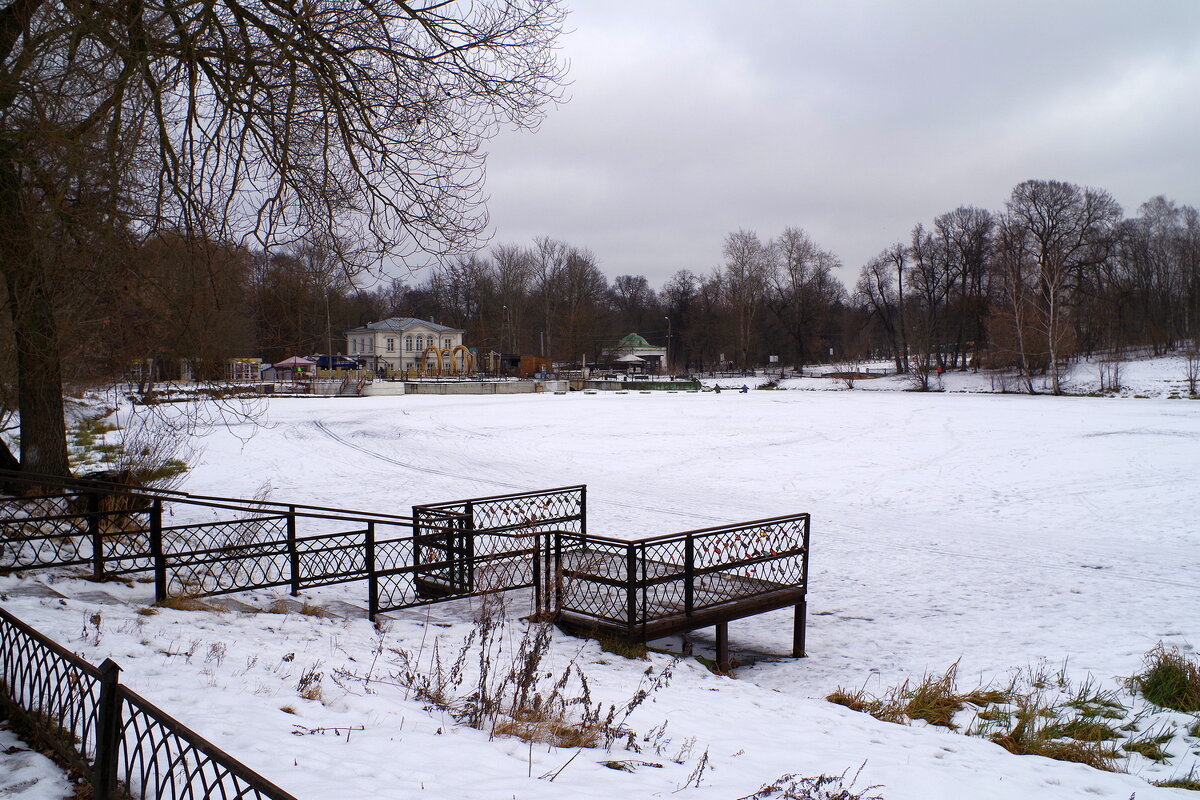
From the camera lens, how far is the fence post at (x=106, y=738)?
2891mm

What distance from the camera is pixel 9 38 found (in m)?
8.24

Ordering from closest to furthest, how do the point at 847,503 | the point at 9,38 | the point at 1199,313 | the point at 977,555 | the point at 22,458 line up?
1. the point at 9,38
2. the point at 22,458
3. the point at 977,555
4. the point at 847,503
5. the point at 1199,313

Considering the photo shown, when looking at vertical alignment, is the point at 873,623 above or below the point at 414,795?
below

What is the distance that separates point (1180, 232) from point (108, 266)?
9034 cm

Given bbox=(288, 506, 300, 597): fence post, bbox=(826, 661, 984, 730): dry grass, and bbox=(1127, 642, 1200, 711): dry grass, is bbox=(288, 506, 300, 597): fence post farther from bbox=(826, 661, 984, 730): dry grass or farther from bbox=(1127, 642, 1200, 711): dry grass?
bbox=(1127, 642, 1200, 711): dry grass

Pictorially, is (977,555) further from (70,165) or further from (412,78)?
(70,165)

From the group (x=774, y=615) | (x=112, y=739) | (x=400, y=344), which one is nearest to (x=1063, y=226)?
(x=400, y=344)

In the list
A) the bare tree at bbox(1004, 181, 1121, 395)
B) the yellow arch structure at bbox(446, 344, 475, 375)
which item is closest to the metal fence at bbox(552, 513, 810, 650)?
the bare tree at bbox(1004, 181, 1121, 395)

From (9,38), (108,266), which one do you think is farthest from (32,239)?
(9,38)

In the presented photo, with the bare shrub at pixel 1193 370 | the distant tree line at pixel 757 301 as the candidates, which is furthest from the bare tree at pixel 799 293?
the bare shrub at pixel 1193 370

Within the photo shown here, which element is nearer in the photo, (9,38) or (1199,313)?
(9,38)

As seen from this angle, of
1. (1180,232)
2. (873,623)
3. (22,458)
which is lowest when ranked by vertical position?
(873,623)

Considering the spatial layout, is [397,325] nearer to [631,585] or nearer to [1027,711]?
[631,585]

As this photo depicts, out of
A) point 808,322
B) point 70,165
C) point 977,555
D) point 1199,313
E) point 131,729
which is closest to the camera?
point 131,729
